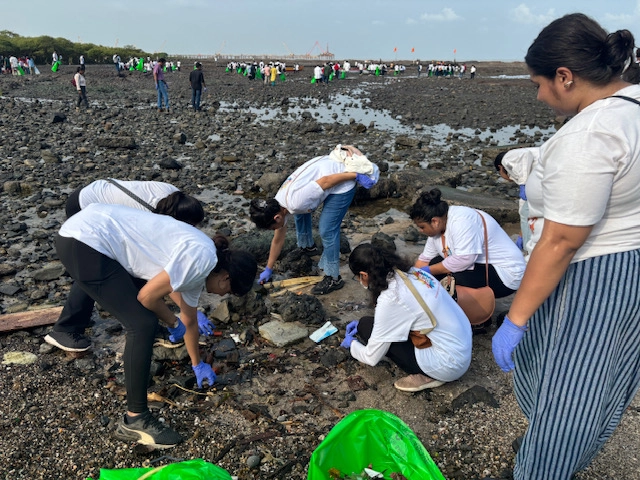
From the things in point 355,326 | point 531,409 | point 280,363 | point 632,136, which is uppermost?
point 632,136

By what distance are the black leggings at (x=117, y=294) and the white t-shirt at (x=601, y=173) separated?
219 cm

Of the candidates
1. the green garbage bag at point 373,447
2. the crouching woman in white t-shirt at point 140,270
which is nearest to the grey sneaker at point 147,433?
the crouching woman in white t-shirt at point 140,270

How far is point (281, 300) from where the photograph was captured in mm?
4898

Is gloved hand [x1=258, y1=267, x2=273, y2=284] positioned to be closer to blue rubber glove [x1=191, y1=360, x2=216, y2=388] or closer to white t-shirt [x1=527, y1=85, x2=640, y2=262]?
blue rubber glove [x1=191, y1=360, x2=216, y2=388]

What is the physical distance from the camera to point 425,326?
317 centimetres

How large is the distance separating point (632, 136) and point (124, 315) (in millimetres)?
2551

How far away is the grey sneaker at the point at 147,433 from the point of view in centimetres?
279

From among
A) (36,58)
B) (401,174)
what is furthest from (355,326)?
(36,58)

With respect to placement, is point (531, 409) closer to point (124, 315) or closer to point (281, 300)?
point (124, 315)

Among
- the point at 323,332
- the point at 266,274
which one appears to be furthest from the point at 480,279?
the point at 266,274

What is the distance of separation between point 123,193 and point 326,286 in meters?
2.33

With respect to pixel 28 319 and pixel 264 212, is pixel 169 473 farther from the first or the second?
pixel 28 319

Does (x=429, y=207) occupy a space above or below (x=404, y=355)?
above

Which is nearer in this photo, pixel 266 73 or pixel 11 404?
pixel 11 404
